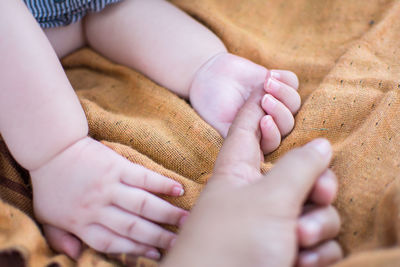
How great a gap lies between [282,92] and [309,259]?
0.29m

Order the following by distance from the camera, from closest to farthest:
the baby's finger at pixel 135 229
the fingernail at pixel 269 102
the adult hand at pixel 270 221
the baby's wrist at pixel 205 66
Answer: the adult hand at pixel 270 221 < the baby's finger at pixel 135 229 < the fingernail at pixel 269 102 < the baby's wrist at pixel 205 66

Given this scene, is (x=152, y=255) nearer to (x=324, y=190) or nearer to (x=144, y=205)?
(x=144, y=205)

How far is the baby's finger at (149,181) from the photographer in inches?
20.7

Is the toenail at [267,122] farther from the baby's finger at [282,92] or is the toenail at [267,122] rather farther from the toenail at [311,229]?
the toenail at [311,229]

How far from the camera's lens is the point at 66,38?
796 millimetres

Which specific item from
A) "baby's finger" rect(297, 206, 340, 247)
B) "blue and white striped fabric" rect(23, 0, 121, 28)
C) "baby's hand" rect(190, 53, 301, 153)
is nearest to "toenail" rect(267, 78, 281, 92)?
"baby's hand" rect(190, 53, 301, 153)

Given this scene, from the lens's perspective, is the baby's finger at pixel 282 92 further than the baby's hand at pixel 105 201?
Yes

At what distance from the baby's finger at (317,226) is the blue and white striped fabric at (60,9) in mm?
578

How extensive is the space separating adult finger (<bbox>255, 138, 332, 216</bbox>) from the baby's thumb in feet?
0.89

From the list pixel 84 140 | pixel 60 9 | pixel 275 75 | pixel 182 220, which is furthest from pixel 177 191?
pixel 60 9

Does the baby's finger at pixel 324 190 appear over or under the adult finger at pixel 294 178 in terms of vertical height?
under

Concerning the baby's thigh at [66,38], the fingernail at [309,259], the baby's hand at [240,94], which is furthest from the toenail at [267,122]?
the baby's thigh at [66,38]

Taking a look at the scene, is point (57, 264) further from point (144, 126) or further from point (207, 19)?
point (207, 19)

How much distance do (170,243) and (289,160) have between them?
20 cm
